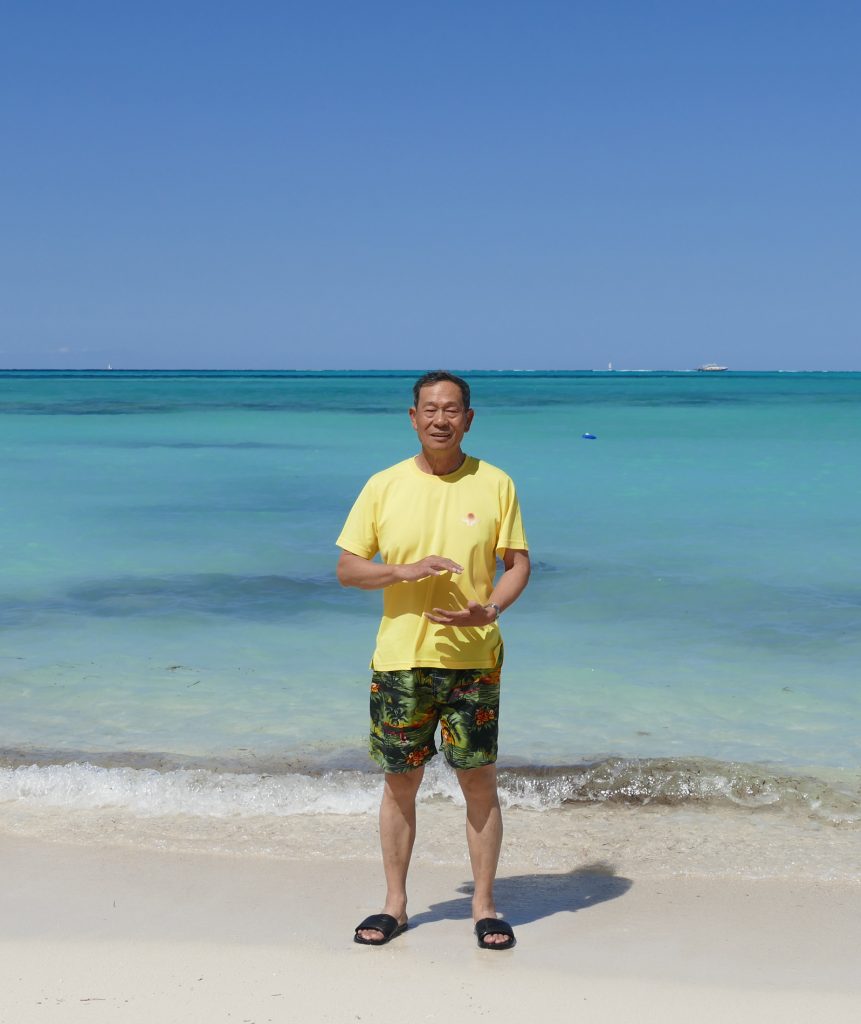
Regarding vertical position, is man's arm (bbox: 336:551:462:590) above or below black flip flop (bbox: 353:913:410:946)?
above

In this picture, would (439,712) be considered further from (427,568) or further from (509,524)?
(509,524)

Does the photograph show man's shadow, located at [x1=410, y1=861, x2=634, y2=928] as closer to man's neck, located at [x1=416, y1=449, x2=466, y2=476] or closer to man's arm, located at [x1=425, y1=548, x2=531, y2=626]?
man's arm, located at [x1=425, y1=548, x2=531, y2=626]

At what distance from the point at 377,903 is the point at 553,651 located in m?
4.08

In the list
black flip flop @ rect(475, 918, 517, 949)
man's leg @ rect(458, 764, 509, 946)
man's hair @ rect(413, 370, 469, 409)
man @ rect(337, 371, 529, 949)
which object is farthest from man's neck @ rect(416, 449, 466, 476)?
black flip flop @ rect(475, 918, 517, 949)

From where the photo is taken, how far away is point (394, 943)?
138 inches

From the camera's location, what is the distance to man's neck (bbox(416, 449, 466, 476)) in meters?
3.50

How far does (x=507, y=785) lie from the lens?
524 cm

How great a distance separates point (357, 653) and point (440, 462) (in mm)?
4343

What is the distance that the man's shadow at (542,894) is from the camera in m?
3.79

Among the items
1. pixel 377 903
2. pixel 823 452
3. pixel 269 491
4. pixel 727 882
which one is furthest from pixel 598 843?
pixel 823 452

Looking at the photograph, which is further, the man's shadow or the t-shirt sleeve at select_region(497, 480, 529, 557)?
the man's shadow

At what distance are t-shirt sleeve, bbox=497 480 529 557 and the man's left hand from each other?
0.83ft

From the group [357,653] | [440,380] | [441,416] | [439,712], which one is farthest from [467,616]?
[357,653]

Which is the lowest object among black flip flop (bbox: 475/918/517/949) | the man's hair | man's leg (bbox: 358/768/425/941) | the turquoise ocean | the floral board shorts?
the turquoise ocean
